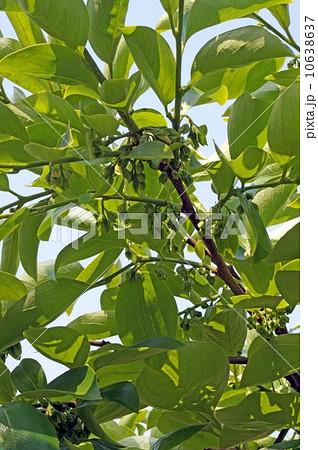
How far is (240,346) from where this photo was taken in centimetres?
96

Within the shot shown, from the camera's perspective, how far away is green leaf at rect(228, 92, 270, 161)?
0.84m

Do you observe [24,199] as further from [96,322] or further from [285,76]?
[285,76]

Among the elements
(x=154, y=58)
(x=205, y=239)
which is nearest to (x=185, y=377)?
(x=205, y=239)

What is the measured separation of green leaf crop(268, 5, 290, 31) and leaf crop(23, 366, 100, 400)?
23.7 inches

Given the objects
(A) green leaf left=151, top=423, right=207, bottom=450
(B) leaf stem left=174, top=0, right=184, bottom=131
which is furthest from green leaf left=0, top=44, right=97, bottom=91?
(A) green leaf left=151, top=423, right=207, bottom=450

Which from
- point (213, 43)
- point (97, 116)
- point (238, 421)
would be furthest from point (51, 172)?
point (238, 421)

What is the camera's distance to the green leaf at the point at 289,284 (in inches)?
31.4

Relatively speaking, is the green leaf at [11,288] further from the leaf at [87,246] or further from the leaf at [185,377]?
the leaf at [185,377]

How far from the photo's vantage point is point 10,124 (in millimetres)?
870

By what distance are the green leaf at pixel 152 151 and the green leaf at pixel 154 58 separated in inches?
5.2

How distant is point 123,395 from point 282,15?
616 mm
